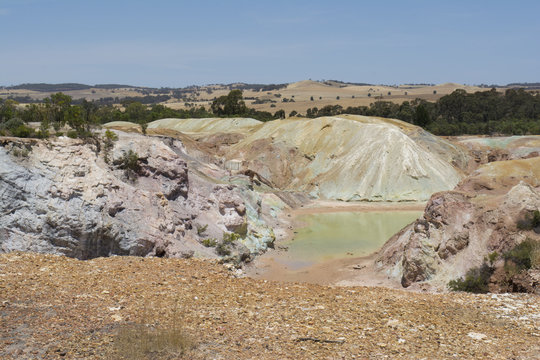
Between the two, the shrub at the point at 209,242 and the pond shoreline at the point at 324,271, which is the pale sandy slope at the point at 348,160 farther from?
the shrub at the point at 209,242

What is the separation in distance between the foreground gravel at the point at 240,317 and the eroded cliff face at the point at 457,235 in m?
4.69

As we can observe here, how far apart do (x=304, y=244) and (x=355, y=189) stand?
1535cm

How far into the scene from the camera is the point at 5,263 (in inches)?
454

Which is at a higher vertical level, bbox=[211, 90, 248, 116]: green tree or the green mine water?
bbox=[211, 90, 248, 116]: green tree

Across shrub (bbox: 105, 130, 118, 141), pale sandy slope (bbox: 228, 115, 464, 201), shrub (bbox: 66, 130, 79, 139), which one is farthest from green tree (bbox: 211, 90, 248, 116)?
shrub (bbox: 66, 130, 79, 139)

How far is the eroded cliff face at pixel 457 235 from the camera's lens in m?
15.2

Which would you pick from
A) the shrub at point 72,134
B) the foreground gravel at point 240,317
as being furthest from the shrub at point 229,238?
the foreground gravel at point 240,317

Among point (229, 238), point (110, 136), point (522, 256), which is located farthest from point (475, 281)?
point (110, 136)

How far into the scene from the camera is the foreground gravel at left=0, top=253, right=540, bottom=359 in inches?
302

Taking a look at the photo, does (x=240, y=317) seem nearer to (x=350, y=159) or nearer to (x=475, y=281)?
(x=475, y=281)

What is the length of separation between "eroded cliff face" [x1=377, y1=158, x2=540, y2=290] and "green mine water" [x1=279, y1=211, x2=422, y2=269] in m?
4.12

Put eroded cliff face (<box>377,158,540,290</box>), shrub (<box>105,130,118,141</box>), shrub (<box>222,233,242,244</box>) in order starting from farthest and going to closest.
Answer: shrub (<box>222,233,242,244</box>) < shrub (<box>105,130,118,141</box>) < eroded cliff face (<box>377,158,540,290</box>)

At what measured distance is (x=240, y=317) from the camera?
915 centimetres

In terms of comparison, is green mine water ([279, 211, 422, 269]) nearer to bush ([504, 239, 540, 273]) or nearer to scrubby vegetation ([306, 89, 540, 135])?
bush ([504, 239, 540, 273])
